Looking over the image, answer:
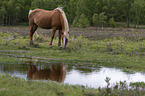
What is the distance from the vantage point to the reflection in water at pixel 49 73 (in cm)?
823

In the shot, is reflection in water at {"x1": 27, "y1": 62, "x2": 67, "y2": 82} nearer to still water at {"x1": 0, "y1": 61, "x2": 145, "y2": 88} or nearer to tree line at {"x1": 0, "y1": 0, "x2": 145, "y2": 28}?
still water at {"x1": 0, "y1": 61, "x2": 145, "y2": 88}

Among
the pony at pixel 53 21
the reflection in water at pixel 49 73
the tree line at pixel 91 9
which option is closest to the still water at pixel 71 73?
the reflection in water at pixel 49 73

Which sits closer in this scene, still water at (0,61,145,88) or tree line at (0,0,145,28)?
still water at (0,61,145,88)

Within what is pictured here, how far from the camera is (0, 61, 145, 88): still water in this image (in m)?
8.03

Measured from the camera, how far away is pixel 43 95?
5918 millimetres

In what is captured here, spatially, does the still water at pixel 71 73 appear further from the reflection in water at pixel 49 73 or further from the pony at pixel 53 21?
the pony at pixel 53 21

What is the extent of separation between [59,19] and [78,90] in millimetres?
10641

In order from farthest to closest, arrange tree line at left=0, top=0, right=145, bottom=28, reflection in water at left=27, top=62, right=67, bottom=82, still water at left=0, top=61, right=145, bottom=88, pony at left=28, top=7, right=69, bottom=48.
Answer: tree line at left=0, top=0, right=145, bottom=28
pony at left=28, top=7, right=69, bottom=48
reflection in water at left=27, top=62, right=67, bottom=82
still water at left=0, top=61, right=145, bottom=88

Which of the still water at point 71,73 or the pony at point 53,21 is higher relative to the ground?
the pony at point 53,21

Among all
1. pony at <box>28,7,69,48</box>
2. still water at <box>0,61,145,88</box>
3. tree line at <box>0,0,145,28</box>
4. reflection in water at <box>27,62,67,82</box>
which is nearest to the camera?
still water at <box>0,61,145,88</box>

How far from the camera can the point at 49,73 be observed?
899cm

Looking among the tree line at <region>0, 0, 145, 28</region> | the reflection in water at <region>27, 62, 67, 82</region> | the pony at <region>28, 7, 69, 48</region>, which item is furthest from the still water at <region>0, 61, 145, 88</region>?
the tree line at <region>0, 0, 145, 28</region>

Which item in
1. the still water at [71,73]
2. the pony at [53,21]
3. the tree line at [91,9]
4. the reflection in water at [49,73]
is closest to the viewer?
the still water at [71,73]

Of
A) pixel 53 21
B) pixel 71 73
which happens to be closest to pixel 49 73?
pixel 71 73
